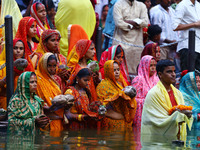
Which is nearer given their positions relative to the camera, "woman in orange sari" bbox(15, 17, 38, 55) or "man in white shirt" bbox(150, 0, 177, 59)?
"woman in orange sari" bbox(15, 17, 38, 55)

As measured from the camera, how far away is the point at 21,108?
29.2 feet

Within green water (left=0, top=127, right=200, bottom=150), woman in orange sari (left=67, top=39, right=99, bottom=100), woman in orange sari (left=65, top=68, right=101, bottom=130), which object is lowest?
green water (left=0, top=127, right=200, bottom=150)

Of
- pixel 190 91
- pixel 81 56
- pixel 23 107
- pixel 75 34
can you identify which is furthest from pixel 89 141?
pixel 75 34

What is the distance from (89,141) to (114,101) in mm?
2386

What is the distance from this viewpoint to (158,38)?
532 inches

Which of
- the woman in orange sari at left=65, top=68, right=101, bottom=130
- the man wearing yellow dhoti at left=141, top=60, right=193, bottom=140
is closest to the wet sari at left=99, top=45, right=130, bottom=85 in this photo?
the woman in orange sari at left=65, top=68, right=101, bottom=130

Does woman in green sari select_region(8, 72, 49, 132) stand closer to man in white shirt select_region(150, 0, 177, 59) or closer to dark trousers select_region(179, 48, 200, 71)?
dark trousers select_region(179, 48, 200, 71)

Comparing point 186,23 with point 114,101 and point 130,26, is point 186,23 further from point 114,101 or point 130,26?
point 114,101

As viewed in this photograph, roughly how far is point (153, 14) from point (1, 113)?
6.23 m

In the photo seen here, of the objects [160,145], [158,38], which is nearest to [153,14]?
[158,38]

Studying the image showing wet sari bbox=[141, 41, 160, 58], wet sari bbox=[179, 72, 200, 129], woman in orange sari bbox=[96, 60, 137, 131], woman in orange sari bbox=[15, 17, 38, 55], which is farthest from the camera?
wet sari bbox=[141, 41, 160, 58]

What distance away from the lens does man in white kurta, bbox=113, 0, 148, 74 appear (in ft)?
43.5

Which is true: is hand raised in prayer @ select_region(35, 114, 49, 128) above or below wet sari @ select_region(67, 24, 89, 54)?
below

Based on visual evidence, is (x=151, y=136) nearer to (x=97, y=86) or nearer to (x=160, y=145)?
(x=160, y=145)
